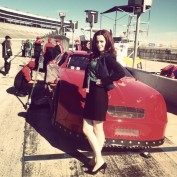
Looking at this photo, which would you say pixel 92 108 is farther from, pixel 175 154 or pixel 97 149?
pixel 175 154

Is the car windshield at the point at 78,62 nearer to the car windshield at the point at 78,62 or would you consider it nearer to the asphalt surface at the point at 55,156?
the car windshield at the point at 78,62

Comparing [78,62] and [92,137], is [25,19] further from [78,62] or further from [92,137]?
[92,137]

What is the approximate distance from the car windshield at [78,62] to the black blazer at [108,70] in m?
2.64

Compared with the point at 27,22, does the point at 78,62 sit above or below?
below

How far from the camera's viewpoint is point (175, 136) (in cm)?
563

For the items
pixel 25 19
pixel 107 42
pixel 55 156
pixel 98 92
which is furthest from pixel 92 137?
pixel 25 19

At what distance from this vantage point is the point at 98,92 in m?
3.45

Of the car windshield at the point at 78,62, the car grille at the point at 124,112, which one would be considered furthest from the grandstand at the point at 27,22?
the car grille at the point at 124,112

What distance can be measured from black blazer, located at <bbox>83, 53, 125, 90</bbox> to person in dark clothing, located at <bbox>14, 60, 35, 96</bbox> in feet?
16.0

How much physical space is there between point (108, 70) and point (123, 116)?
901 mm

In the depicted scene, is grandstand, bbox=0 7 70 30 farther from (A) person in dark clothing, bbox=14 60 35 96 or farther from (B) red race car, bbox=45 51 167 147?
(B) red race car, bbox=45 51 167 147

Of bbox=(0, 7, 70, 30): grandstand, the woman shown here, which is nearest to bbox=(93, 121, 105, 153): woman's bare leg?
the woman

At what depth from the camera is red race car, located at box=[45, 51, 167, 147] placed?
397cm

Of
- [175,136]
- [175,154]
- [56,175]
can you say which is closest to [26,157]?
[56,175]
